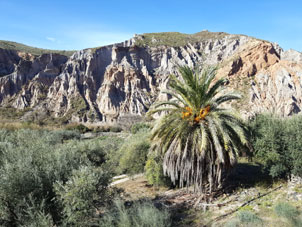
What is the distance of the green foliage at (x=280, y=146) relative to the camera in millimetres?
10406

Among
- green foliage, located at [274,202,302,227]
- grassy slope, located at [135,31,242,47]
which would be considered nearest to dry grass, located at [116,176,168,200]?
green foliage, located at [274,202,302,227]

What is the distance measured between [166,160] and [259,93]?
73.1 metres

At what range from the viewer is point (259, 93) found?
232 feet

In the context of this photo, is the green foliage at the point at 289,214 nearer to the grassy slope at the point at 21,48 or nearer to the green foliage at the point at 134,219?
the green foliage at the point at 134,219

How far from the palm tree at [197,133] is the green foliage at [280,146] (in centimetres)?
241

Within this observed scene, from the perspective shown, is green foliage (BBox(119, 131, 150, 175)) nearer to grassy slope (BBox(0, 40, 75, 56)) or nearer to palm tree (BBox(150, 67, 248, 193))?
palm tree (BBox(150, 67, 248, 193))

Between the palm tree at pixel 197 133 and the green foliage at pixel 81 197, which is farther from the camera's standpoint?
the palm tree at pixel 197 133

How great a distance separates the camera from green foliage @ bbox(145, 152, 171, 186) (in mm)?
11492

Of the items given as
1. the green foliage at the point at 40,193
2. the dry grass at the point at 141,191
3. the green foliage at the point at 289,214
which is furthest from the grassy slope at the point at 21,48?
the green foliage at the point at 289,214

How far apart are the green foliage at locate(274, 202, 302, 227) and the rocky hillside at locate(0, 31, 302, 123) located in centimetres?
7138

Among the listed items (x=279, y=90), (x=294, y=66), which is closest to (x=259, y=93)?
(x=279, y=90)

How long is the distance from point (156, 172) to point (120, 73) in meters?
91.4

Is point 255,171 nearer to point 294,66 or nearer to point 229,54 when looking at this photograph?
point 294,66

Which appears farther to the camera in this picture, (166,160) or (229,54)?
(229,54)
